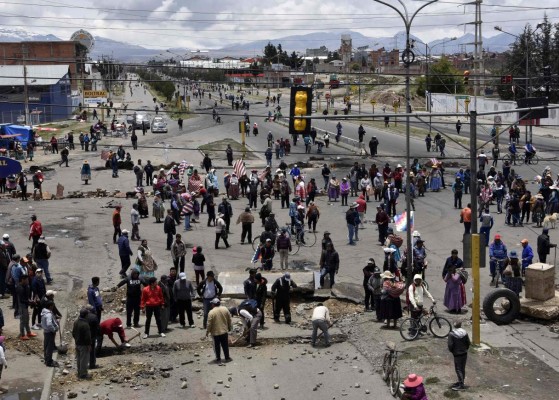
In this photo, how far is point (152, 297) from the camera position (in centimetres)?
1789

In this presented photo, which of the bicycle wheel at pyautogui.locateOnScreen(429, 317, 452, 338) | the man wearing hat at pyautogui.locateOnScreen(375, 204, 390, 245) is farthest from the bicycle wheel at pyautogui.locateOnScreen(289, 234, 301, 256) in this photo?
the bicycle wheel at pyautogui.locateOnScreen(429, 317, 452, 338)

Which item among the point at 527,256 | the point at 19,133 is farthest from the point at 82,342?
the point at 19,133

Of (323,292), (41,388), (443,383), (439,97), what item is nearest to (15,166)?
(323,292)

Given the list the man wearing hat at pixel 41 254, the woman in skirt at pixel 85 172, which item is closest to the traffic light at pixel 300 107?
the man wearing hat at pixel 41 254

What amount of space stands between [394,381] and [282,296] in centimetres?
492

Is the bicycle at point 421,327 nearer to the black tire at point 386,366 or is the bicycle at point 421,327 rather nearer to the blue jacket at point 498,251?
the black tire at point 386,366

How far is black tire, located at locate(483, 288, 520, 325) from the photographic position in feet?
62.7

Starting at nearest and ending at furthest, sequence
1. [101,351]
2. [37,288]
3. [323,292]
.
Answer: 1. [101,351]
2. [37,288]
3. [323,292]

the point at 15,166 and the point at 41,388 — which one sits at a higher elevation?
the point at 15,166

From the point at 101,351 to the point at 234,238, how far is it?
12.0 m

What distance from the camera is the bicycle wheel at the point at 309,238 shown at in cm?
2778

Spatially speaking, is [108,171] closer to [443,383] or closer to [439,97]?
Answer: [443,383]

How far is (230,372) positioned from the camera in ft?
52.1

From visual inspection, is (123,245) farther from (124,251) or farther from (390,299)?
(390,299)
